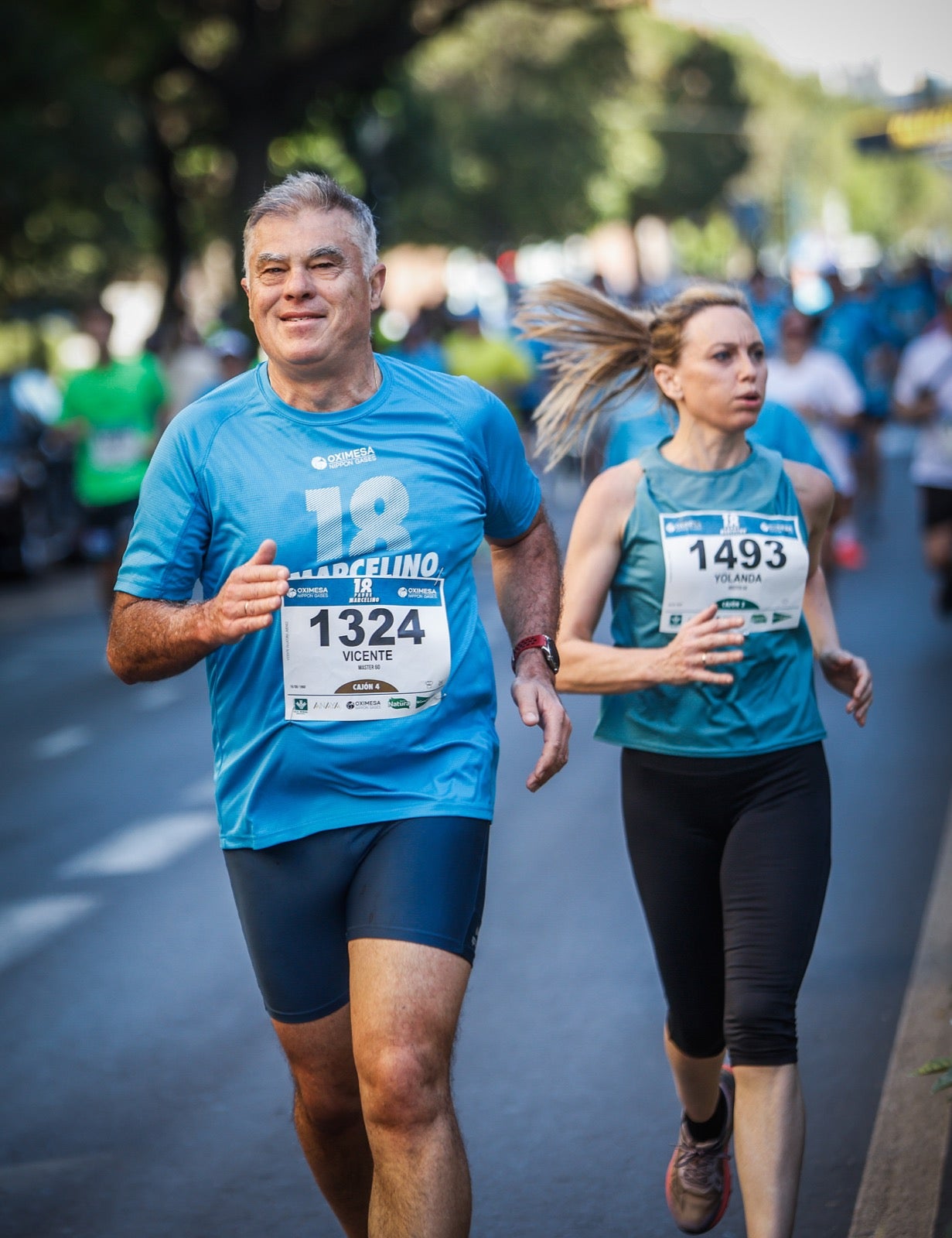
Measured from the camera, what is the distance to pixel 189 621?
314cm

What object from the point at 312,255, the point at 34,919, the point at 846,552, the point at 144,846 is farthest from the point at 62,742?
the point at 312,255

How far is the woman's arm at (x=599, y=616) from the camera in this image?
12.4ft

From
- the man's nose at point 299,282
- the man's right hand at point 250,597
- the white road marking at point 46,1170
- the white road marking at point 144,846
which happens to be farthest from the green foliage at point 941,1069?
the white road marking at point 144,846

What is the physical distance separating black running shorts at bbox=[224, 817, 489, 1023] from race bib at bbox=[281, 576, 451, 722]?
0.22 metres

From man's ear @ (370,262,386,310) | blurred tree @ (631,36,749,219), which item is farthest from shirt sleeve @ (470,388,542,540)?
blurred tree @ (631,36,749,219)

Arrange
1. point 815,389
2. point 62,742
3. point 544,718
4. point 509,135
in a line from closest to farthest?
point 544,718
point 62,742
point 815,389
point 509,135

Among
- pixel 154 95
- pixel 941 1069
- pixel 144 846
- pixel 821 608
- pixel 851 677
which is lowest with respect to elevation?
pixel 144 846

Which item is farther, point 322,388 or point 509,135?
point 509,135

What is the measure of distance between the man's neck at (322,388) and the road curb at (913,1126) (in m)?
1.90

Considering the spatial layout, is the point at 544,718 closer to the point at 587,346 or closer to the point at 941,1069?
the point at 941,1069

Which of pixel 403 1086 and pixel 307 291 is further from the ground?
pixel 307 291

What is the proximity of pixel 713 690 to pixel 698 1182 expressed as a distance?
1013mm

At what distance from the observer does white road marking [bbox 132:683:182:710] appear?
10.6 m

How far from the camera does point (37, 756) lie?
9.26 metres
